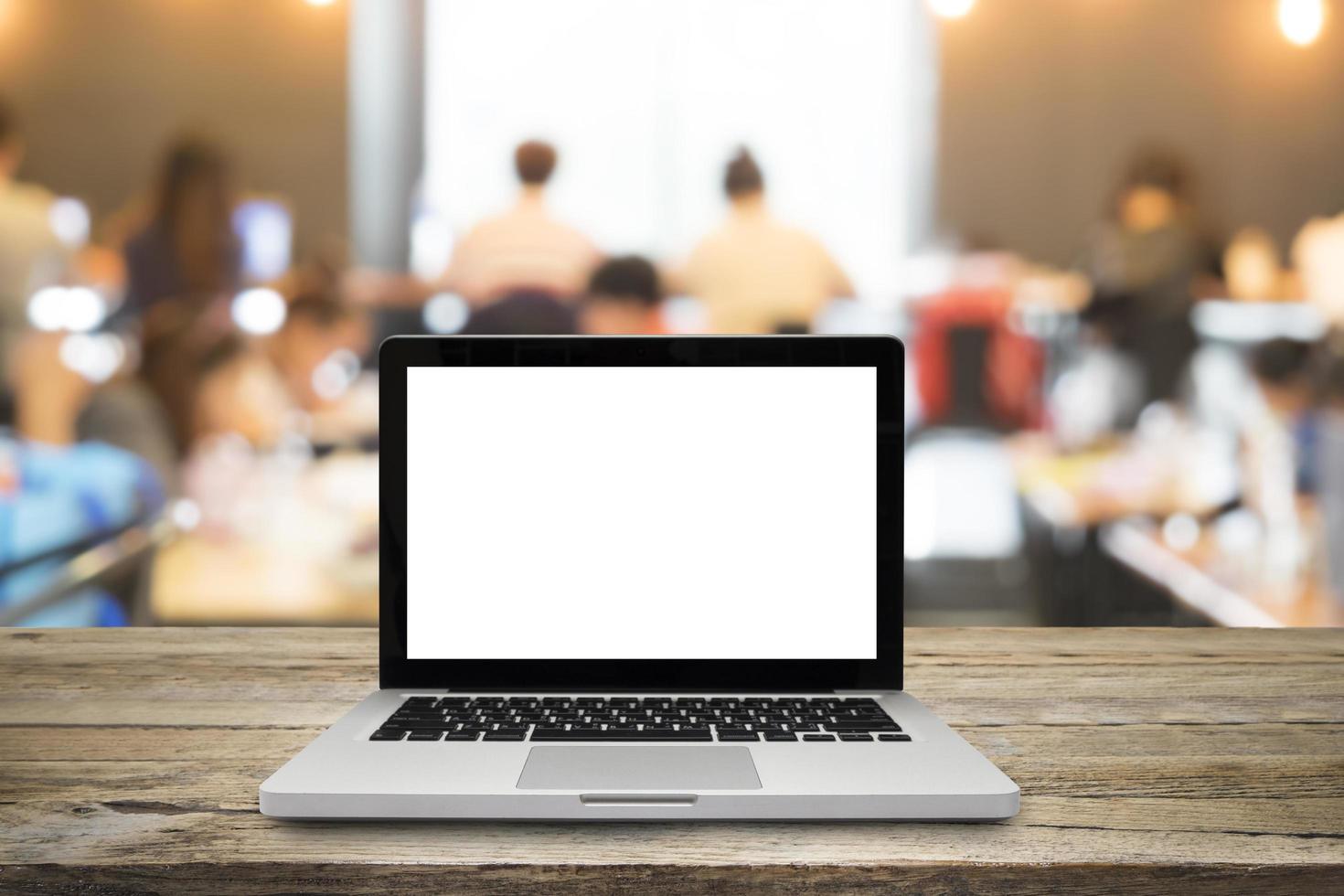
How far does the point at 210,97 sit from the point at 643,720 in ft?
8.49

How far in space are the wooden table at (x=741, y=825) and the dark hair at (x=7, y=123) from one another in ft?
7.86

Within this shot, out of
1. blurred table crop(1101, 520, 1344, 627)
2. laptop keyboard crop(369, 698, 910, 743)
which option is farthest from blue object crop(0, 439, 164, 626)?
laptop keyboard crop(369, 698, 910, 743)

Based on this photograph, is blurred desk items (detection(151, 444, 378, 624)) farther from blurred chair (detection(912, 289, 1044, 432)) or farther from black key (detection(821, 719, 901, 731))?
black key (detection(821, 719, 901, 731))

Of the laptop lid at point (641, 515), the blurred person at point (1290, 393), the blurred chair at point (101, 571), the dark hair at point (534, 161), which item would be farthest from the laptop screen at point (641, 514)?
the blurred person at point (1290, 393)

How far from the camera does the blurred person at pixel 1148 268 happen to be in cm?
280

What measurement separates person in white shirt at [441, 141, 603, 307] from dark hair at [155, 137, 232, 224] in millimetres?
577

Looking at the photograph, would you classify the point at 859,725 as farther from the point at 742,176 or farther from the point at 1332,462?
the point at 1332,462

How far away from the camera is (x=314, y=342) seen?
2.74 meters

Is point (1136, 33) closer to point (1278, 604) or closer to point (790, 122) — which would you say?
point (790, 122)

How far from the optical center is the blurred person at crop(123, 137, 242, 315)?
274cm

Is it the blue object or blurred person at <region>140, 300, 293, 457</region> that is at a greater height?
blurred person at <region>140, 300, 293, 457</region>

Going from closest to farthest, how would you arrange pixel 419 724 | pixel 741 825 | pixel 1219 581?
1. pixel 741 825
2. pixel 419 724
3. pixel 1219 581

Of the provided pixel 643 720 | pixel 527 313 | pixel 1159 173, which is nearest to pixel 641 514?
pixel 643 720

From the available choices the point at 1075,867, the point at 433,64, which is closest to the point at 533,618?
the point at 1075,867
